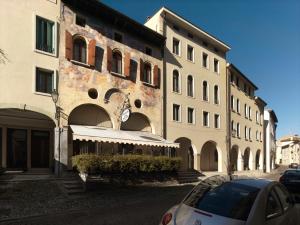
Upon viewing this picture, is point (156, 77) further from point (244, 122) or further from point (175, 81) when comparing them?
point (244, 122)

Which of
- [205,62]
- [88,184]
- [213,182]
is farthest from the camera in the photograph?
[205,62]

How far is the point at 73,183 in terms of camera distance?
1678 centimetres

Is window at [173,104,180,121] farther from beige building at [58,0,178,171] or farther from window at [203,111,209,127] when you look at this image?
window at [203,111,209,127]

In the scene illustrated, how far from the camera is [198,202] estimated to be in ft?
16.5

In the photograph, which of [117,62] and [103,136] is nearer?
[103,136]

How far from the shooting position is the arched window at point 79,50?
1994 centimetres

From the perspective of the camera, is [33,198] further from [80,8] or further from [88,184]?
[80,8]

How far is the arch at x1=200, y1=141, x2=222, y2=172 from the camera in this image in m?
34.4

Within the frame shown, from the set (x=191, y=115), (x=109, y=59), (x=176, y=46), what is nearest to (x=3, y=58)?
(x=109, y=59)

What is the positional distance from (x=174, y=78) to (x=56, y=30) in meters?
12.3

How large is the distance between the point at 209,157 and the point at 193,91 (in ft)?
29.6

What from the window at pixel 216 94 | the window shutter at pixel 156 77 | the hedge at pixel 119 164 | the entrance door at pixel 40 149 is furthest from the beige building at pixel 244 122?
the entrance door at pixel 40 149

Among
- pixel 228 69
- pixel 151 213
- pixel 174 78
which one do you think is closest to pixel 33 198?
pixel 151 213

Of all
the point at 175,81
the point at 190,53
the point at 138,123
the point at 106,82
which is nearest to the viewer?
the point at 106,82
